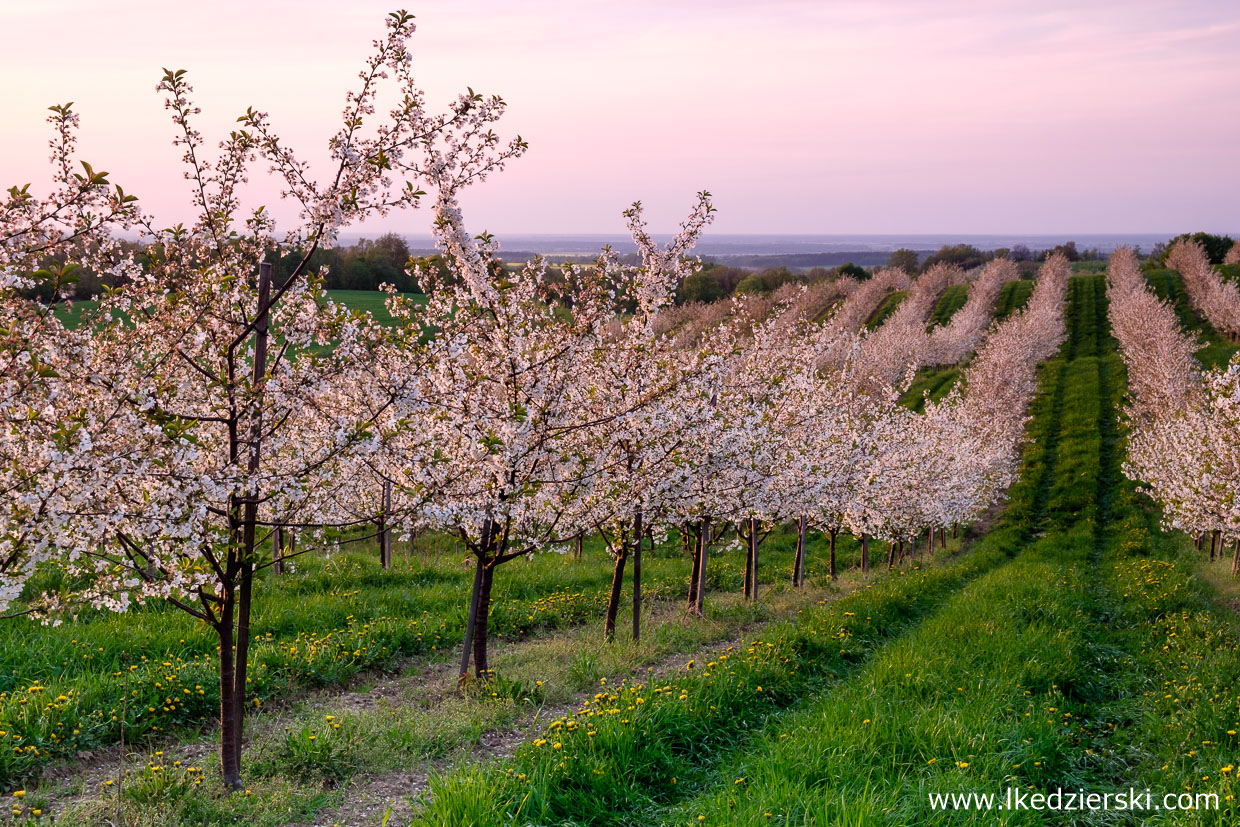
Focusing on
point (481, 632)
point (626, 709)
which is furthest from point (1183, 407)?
point (626, 709)

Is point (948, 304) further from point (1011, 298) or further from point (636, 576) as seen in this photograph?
point (636, 576)

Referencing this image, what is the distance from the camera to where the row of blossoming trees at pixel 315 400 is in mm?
5516

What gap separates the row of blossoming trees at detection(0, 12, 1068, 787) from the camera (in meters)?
5.52

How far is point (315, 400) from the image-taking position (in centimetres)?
688

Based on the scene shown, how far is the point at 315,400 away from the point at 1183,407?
136ft

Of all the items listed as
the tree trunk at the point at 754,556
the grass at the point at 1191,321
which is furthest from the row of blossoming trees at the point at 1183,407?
the tree trunk at the point at 754,556

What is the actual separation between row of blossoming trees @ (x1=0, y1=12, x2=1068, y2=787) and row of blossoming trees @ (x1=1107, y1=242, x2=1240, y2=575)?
12918 millimetres

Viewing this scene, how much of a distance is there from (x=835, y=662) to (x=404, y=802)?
6.82 m

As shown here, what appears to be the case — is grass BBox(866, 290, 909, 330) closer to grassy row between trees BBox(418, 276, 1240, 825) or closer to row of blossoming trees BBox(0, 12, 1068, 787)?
grassy row between trees BBox(418, 276, 1240, 825)

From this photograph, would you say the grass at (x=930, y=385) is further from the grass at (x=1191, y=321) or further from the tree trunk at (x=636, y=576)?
the tree trunk at (x=636, y=576)

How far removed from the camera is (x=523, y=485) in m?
8.89

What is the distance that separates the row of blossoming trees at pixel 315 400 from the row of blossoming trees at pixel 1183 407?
12918mm

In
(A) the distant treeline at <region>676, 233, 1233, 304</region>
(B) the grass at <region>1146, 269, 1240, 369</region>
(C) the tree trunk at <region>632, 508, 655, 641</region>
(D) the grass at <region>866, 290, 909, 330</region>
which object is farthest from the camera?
(A) the distant treeline at <region>676, 233, 1233, 304</region>

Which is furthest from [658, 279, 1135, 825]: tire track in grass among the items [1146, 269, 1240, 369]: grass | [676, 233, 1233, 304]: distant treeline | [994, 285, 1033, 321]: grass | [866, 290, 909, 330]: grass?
[994, 285, 1033, 321]: grass
